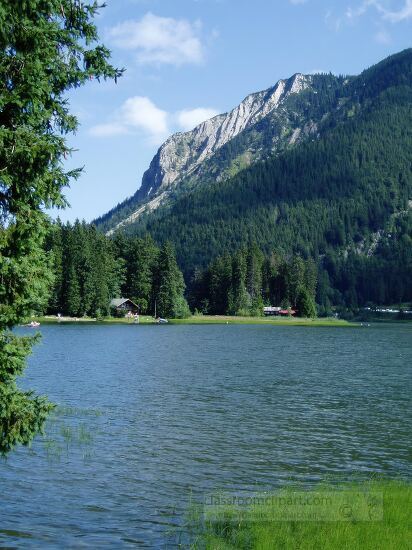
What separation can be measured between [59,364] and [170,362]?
41.6 ft

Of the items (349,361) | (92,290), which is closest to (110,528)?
(349,361)

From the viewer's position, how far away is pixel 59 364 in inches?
2532

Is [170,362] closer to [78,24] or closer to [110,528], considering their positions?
[110,528]

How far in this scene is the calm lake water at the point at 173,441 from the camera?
810 inches

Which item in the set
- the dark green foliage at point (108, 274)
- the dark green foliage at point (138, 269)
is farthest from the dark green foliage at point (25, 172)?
the dark green foliage at point (138, 269)

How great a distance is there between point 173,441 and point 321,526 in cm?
1482

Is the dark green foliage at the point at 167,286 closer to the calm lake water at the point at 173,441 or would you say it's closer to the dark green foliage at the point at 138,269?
the dark green foliage at the point at 138,269

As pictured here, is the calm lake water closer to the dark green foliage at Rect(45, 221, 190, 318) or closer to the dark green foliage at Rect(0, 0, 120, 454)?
the dark green foliage at Rect(0, 0, 120, 454)

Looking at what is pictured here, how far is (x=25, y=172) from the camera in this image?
15.7 metres

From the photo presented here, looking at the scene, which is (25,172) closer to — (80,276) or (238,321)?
(80,276)

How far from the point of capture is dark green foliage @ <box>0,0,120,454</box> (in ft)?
49.7

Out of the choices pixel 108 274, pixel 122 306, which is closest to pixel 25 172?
pixel 108 274

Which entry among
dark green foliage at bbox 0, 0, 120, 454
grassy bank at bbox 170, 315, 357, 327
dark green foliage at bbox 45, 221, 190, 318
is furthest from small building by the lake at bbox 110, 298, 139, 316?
dark green foliage at bbox 0, 0, 120, 454

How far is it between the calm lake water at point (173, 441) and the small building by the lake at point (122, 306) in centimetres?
10279
